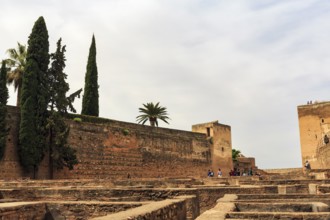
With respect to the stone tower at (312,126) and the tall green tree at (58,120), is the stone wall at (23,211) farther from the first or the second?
the stone tower at (312,126)

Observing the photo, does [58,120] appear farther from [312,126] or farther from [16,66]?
[312,126]

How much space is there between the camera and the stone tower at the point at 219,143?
3275cm

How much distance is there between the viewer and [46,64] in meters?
20.1

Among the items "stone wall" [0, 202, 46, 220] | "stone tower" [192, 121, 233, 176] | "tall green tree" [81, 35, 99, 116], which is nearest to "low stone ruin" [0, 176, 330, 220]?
"stone wall" [0, 202, 46, 220]

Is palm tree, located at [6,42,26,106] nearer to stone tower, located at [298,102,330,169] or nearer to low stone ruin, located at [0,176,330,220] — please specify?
low stone ruin, located at [0,176,330,220]

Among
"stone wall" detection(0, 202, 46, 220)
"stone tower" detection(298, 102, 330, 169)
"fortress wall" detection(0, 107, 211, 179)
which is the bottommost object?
"stone wall" detection(0, 202, 46, 220)

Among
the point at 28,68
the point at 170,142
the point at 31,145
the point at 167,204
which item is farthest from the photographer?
the point at 170,142

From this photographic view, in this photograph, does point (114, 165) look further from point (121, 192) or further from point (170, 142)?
point (121, 192)

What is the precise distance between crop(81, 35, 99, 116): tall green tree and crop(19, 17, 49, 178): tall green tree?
665 cm

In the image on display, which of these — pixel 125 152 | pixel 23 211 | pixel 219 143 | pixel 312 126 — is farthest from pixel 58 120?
pixel 312 126

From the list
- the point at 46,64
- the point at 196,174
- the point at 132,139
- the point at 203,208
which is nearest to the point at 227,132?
the point at 196,174

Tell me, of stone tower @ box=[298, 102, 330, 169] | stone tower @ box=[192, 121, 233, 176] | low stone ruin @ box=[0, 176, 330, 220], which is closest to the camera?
low stone ruin @ box=[0, 176, 330, 220]

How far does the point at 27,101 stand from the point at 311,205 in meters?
16.6

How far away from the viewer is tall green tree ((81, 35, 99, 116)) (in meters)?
26.4
